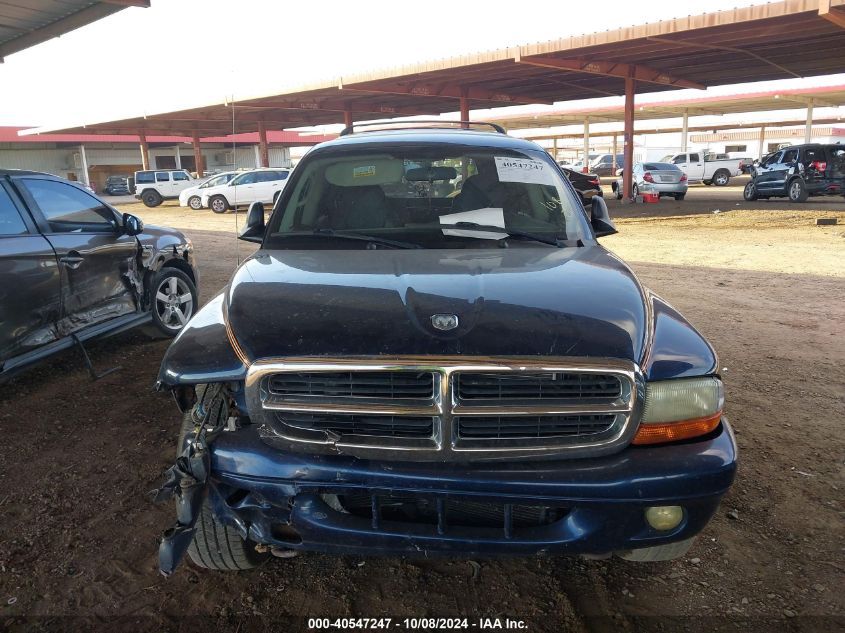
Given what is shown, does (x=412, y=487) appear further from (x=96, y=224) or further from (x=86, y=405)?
(x=96, y=224)

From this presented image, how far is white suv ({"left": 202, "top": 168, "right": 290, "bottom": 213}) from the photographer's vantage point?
22250 mm

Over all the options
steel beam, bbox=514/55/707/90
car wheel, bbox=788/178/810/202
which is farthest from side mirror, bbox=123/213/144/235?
car wheel, bbox=788/178/810/202

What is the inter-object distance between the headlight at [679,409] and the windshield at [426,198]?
124 cm

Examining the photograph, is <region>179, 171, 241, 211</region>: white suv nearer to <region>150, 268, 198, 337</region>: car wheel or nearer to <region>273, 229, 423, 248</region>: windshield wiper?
<region>150, 268, 198, 337</region>: car wheel

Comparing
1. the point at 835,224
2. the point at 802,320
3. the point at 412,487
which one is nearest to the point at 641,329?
the point at 412,487

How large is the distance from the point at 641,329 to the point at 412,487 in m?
0.98

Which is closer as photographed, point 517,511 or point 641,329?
point 517,511

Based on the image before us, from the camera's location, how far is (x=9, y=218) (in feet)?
14.0

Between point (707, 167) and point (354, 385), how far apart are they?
3663 centimetres

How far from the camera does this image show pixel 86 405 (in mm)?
4273

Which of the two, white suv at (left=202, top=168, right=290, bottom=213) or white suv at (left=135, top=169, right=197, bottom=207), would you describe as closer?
white suv at (left=202, top=168, right=290, bottom=213)

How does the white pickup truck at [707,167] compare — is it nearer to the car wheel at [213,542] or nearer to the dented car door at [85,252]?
the dented car door at [85,252]

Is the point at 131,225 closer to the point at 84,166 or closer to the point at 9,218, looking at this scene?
the point at 9,218

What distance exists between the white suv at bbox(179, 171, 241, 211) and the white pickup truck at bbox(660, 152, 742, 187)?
2388cm
